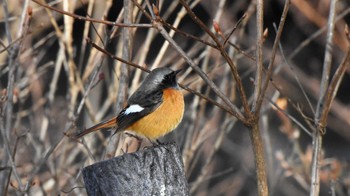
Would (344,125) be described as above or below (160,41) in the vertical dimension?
below

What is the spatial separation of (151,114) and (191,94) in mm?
4896

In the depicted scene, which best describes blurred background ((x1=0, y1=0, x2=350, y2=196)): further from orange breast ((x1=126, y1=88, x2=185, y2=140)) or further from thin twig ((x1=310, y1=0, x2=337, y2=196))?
thin twig ((x1=310, y1=0, x2=337, y2=196))

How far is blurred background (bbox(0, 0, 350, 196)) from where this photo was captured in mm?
6367

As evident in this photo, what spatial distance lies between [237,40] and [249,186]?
14.8ft

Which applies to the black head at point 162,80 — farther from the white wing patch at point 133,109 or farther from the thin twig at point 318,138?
the thin twig at point 318,138

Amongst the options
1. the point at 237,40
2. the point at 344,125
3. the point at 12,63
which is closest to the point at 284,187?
the point at 344,125

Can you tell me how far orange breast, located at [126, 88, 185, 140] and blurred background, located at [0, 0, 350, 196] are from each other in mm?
229

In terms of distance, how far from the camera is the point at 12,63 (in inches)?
215

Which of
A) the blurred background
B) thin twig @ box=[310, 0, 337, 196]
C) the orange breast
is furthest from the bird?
thin twig @ box=[310, 0, 337, 196]

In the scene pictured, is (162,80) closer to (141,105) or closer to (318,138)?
(141,105)

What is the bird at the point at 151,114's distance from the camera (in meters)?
5.36

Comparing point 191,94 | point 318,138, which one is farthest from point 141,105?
point 191,94

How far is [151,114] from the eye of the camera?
17.9ft

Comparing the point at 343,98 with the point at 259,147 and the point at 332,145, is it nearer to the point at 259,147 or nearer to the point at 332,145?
the point at 332,145
